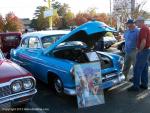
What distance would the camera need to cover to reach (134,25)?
7531 millimetres

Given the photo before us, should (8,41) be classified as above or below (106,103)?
above

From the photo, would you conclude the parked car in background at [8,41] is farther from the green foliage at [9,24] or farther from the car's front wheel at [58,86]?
the green foliage at [9,24]

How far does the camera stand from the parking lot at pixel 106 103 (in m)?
5.92

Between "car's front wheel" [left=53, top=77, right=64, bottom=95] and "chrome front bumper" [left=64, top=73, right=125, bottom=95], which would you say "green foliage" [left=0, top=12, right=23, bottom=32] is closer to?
"car's front wheel" [left=53, top=77, right=64, bottom=95]

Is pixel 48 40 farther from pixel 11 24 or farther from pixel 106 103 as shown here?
pixel 11 24

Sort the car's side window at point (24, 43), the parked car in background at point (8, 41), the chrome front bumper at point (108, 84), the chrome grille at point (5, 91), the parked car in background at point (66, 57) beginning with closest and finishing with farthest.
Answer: the chrome grille at point (5, 91)
the chrome front bumper at point (108, 84)
the parked car in background at point (66, 57)
the car's side window at point (24, 43)
the parked car in background at point (8, 41)

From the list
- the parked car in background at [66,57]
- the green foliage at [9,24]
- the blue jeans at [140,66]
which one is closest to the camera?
the parked car in background at [66,57]

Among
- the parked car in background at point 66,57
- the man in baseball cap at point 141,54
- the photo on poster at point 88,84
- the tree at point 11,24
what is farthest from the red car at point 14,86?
the tree at point 11,24

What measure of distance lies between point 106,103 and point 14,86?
220 centimetres

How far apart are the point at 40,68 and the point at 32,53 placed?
0.73 metres

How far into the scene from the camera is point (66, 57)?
23.7ft

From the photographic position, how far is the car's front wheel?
6619 millimetres

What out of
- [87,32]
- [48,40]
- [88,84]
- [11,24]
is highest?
[87,32]

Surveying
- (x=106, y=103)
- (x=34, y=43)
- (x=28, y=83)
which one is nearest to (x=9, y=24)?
(x=34, y=43)
